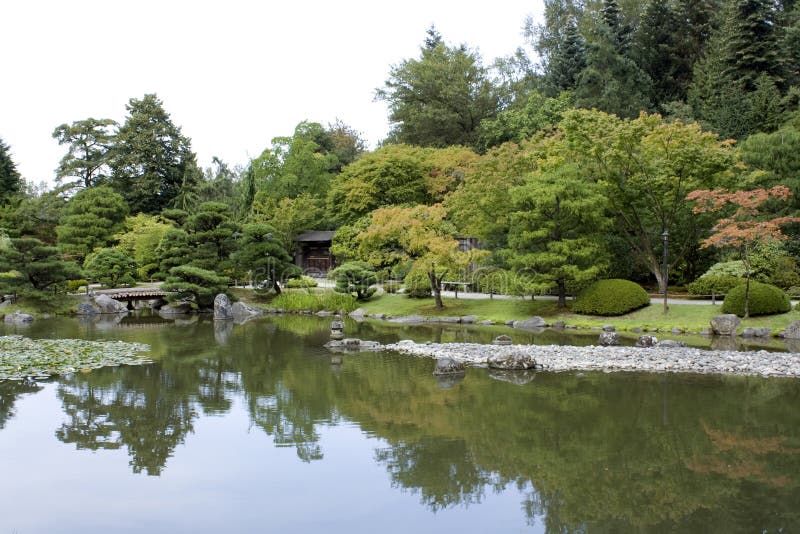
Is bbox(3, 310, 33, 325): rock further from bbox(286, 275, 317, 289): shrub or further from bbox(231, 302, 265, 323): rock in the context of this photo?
bbox(286, 275, 317, 289): shrub

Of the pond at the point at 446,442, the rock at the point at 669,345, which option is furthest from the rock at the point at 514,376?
the rock at the point at 669,345

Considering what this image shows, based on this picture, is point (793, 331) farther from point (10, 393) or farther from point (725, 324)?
point (10, 393)

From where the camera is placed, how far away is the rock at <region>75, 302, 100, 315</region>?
2534cm

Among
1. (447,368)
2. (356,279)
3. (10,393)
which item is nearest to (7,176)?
(356,279)

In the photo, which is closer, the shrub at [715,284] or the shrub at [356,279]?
the shrub at [715,284]

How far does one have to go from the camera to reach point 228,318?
24750 millimetres

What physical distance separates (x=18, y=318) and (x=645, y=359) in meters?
20.8

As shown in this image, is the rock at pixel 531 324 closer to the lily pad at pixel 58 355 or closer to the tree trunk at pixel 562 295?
the tree trunk at pixel 562 295

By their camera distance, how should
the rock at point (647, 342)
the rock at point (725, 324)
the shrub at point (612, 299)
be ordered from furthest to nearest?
the shrub at point (612, 299)
the rock at point (725, 324)
the rock at point (647, 342)

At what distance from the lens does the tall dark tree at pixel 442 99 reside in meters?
39.5

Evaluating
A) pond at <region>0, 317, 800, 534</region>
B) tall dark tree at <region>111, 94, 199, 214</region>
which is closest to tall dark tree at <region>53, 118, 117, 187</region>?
tall dark tree at <region>111, 94, 199, 214</region>

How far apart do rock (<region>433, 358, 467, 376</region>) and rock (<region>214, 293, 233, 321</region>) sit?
14.1 meters

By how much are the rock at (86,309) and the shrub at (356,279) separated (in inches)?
382

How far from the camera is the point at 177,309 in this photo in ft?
87.6
